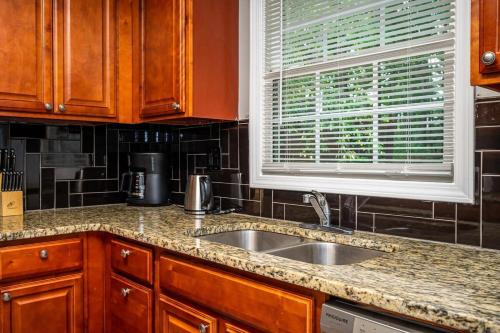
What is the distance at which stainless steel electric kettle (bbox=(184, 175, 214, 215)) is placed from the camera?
223 cm

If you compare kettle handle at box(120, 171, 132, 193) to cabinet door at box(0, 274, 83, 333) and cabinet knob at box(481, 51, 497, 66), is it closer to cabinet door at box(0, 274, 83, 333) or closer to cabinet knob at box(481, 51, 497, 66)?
cabinet door at box(0, 274, 83, 333)

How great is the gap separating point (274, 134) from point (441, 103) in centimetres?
87

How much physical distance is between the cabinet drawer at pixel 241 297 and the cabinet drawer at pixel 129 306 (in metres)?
0.19

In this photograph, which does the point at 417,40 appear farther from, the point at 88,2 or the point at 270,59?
the point at 88,2

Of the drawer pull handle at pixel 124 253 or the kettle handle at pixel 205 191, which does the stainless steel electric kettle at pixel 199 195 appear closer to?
the kettle handle at pixel 205 191

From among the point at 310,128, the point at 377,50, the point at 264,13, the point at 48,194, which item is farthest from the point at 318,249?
the point at 48,194

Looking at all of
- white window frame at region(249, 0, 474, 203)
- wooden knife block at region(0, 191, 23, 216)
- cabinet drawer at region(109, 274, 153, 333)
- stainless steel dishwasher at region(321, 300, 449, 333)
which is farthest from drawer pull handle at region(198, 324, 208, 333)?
wooden knife block at region(0, 191, 23, 216)

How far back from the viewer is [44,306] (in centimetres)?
189

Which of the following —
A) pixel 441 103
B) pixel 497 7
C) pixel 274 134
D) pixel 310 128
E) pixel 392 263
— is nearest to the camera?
pixel 497 7

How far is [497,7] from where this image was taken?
103 centimetres

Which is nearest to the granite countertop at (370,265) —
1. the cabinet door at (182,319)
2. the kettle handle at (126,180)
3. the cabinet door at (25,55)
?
the cabinet door at (182,319)

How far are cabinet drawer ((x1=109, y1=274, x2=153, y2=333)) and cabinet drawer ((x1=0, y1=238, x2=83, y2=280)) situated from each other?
21 centimetres

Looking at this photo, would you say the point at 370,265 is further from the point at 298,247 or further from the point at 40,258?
the point at 40,258

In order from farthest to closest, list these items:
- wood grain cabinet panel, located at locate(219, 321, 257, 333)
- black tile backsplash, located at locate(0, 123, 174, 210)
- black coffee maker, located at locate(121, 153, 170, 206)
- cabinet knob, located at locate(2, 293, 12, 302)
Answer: black coffee maker, located at locate(121, 153, 170, 206), black tile backsplash, located at locate(0, 123, 174, 210), cabinet knob, located at locate(2, 293, 12, 302), wood grain cabinet panel, located at locate(219, 321, 257, 333)
